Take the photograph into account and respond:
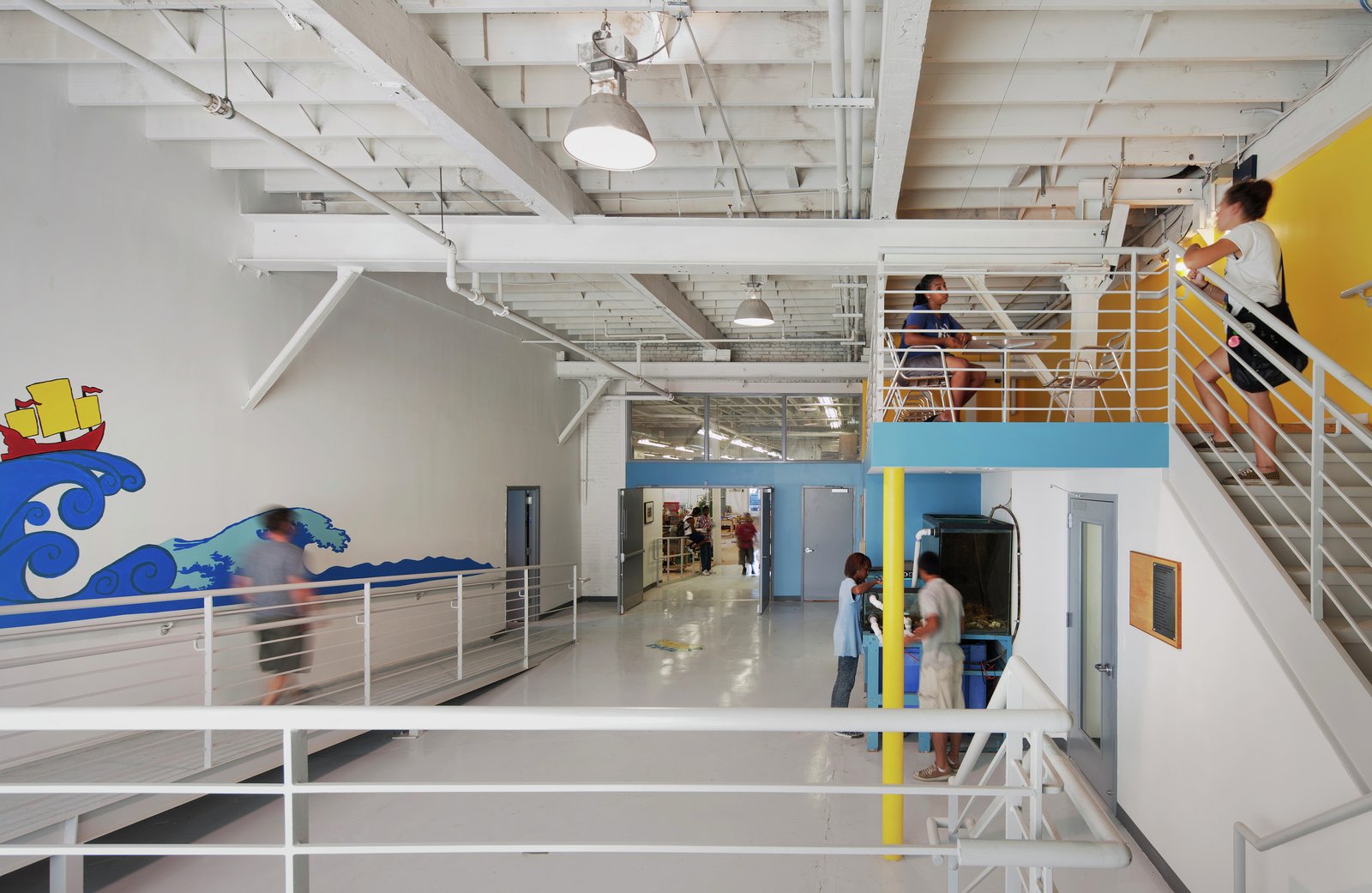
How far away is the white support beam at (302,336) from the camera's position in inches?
214

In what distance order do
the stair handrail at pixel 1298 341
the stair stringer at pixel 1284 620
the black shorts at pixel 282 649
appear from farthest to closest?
the black shorts at pixel 282 649, the stair stringer at pixel 1284 620, the stair handrail at pixel 1298 341

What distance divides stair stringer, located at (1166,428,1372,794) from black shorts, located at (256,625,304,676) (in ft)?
17.2

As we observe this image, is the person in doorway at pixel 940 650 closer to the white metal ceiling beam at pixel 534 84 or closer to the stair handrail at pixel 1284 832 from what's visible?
the stair handrail at pixel 1284 832

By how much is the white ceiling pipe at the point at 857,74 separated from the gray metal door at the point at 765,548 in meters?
7.15

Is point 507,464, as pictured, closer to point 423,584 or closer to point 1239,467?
point 423,584

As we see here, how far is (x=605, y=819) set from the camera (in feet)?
14.3

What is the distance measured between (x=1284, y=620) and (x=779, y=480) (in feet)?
33.6

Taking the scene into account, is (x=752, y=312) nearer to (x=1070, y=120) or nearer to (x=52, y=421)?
(x=1070, y=120)

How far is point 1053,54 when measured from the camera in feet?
12.2

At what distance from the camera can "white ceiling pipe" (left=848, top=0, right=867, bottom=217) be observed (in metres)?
2.95

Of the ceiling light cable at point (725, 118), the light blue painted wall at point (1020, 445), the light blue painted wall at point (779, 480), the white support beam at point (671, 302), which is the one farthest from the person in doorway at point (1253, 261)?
the light blue painted wall at point (779, 480)

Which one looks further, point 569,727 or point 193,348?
point 193,348

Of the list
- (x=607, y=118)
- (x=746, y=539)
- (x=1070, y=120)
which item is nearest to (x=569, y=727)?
(x=607, y=118)

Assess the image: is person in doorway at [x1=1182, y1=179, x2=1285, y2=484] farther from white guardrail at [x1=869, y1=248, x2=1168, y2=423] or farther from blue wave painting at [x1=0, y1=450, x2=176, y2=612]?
blue wave painting at [x1=0, y1=450, x2=176, y2=612]
